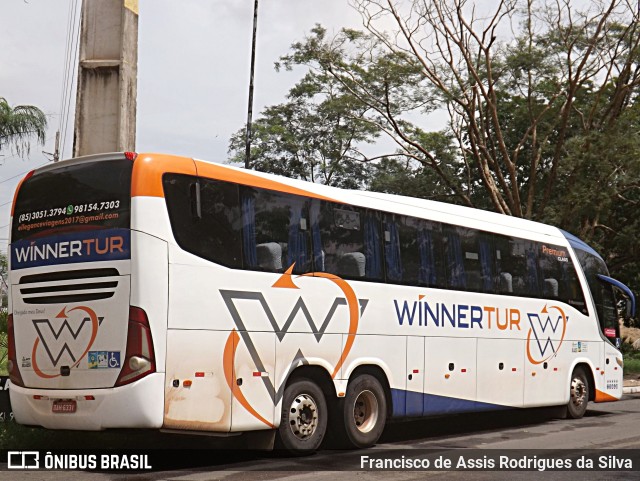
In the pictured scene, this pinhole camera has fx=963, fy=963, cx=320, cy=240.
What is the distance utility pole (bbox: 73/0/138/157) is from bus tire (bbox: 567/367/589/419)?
924 cm

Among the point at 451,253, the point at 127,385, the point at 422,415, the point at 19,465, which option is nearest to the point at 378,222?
the point at 451,253

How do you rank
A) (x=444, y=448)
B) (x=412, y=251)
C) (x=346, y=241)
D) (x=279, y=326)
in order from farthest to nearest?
(x=412, y=251) < (x=444, y=448) < (x=346, y=241) < (x=279, y=326)

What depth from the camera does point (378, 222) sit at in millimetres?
12781

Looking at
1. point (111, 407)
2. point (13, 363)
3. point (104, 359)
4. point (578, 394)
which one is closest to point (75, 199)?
point (104, 359)

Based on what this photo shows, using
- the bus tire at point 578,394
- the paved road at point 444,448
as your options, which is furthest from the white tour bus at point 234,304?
the bus tire at point 578,394

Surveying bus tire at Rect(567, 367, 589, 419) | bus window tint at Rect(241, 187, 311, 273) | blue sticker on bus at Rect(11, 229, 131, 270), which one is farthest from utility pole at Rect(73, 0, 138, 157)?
bus tire at Rect(567, 367, 589, 419)

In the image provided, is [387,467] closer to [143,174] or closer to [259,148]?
[143,174]

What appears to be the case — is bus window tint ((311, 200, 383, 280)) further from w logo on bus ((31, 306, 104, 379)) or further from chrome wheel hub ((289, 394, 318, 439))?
w logo on bus ((31, 306, 104, 379))

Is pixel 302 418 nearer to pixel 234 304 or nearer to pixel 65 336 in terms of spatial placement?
pixel 234 304

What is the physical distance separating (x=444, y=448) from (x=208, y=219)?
14.7 ft

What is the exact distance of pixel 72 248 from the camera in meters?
10.1

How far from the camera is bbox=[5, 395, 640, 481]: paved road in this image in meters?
9.55

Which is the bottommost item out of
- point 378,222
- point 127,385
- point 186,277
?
point 127,385

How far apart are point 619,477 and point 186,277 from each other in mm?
4821
